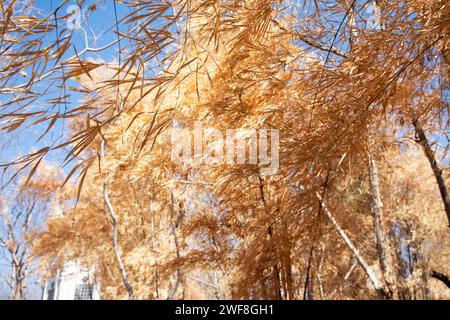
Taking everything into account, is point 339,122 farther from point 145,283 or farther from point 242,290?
point 145,283

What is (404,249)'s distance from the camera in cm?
733

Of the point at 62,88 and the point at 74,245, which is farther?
the point at 74,245

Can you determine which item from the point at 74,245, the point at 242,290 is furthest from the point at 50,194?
the point at 242,290

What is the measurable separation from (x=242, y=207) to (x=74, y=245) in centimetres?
443

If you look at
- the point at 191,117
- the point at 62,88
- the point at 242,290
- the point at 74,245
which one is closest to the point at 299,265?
the point at 242,290

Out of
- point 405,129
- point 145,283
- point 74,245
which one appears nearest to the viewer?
point 405,129

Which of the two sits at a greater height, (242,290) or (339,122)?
(339,122)

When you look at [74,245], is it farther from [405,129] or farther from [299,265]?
[405,129]

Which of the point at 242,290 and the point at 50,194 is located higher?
the point at 50,194

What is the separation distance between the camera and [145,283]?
5035 millimetres

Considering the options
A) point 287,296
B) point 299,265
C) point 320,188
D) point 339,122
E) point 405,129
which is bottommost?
point 287,296
